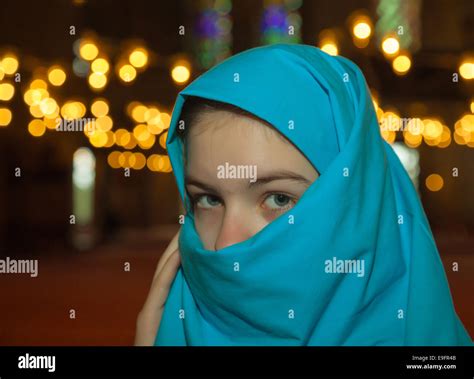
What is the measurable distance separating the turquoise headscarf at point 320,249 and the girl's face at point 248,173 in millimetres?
27

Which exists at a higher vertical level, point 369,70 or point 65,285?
point 369,70

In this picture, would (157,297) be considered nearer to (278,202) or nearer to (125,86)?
(278,202)

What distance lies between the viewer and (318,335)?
0.88 metres

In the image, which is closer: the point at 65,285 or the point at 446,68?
the point at 446,68

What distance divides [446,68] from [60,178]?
5.22m

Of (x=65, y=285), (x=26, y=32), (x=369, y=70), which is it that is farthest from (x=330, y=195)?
(x=65, y=285)

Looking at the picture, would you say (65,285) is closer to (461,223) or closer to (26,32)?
(26,32)

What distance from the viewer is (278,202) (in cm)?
88

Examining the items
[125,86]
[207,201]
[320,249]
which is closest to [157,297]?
[207,201]

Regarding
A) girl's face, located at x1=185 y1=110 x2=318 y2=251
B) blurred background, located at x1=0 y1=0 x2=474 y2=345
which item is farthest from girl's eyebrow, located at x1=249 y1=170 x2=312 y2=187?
blurred background, located at x1=0 y1=0 x2=474 y2=345

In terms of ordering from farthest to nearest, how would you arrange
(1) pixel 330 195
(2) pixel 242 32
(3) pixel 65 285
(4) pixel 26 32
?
1. (3) pixel 65 285
2. (4) pixel 26 32
3. (2) pixel 242 32
4. (1) pixel 330 195
